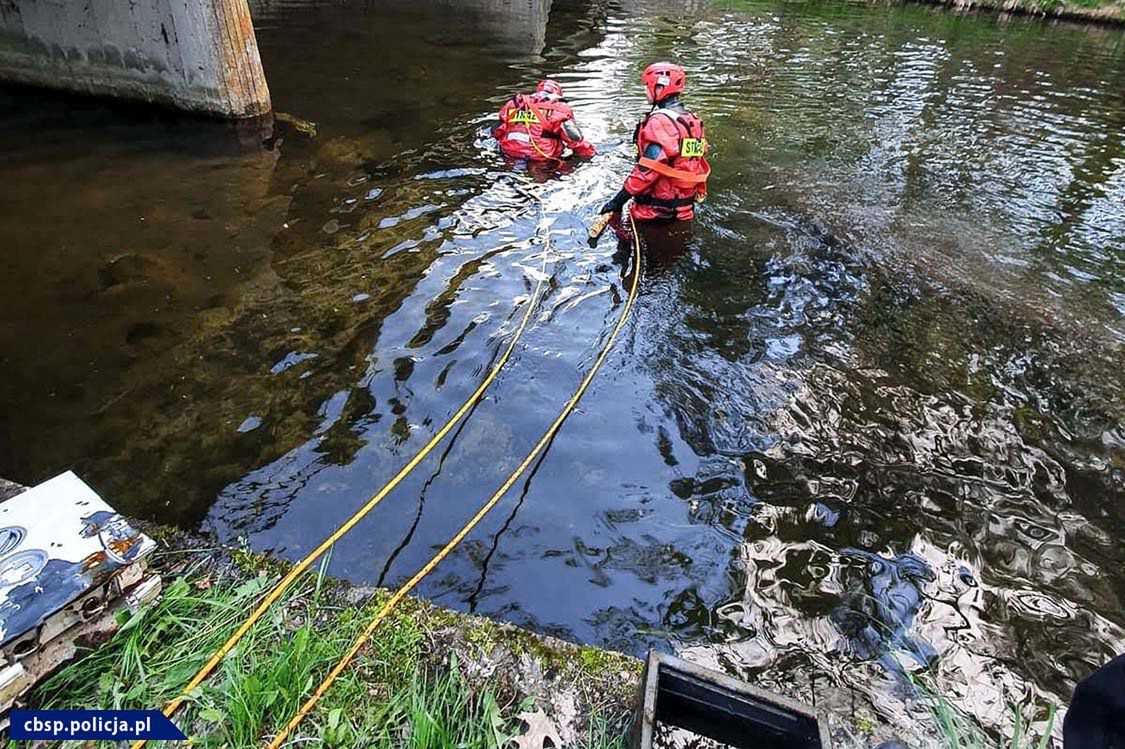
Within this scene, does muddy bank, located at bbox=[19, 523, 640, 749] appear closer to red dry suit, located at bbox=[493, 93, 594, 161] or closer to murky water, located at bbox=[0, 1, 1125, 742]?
murky water, located at bbox=[0, 1, 1125, 742]

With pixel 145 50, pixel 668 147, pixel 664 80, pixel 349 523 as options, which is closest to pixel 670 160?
pixel 668 147

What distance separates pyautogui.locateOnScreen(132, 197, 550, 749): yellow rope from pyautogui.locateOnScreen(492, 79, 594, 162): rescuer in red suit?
2.18 meters

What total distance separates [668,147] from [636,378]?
8.36 feet

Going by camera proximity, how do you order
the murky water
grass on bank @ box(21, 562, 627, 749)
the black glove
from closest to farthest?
grass on bank @ box(21, 562, 627, 749) < the murky water < the black glove

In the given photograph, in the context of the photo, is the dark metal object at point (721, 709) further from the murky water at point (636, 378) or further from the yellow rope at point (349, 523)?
the yellow rope at point (349, 523)

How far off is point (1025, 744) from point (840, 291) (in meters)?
4.17

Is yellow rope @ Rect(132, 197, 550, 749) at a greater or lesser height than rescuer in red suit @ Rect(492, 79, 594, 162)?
lesser

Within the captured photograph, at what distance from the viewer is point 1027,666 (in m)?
2.94

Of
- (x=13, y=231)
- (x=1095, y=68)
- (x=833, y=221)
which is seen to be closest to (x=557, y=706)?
(x=833, y=221)

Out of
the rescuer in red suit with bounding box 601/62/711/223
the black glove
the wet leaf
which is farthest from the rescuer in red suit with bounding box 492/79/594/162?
the wet leaf

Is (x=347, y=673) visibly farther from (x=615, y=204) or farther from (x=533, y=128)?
(x=533, y=128)

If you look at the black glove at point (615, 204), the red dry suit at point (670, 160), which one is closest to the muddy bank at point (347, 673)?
the red dry suit at point (670, 160)

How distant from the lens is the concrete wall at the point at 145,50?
839cm

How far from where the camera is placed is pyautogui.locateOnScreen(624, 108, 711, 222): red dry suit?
6.03 meters
